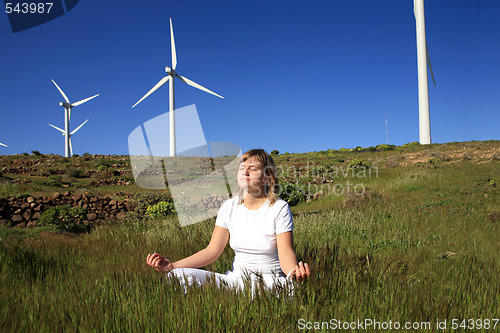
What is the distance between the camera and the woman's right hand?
9.09 ft

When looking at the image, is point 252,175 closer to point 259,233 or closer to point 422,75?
point 259,233

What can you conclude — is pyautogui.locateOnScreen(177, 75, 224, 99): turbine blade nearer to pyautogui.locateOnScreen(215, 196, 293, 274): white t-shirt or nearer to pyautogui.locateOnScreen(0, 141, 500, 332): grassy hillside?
pyautogui.locateOnScreen(0, 141, 500, 332): grassy hillside

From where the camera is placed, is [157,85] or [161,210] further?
[157,85]

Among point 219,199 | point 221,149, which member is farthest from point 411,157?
point 221,149

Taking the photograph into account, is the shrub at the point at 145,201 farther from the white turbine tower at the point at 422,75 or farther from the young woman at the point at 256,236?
the white turbine tower at the point at 422,75

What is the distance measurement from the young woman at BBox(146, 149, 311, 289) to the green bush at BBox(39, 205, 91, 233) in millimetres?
8627

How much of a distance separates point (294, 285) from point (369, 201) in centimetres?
966

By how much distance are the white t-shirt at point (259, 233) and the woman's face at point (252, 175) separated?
176 millimetres

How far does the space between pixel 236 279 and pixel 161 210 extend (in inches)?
364

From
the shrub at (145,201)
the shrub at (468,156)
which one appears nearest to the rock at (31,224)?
the shrub at (145,201)

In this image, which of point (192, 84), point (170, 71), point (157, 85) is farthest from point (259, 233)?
point (170, 71)

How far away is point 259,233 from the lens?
282 cm

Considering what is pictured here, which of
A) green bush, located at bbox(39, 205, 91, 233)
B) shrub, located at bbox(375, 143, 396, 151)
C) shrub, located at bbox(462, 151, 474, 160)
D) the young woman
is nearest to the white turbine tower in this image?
shrub, located at bbox(375, 143, 396, 151)

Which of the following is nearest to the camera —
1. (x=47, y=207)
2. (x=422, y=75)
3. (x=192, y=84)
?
(x=47, y=207)
